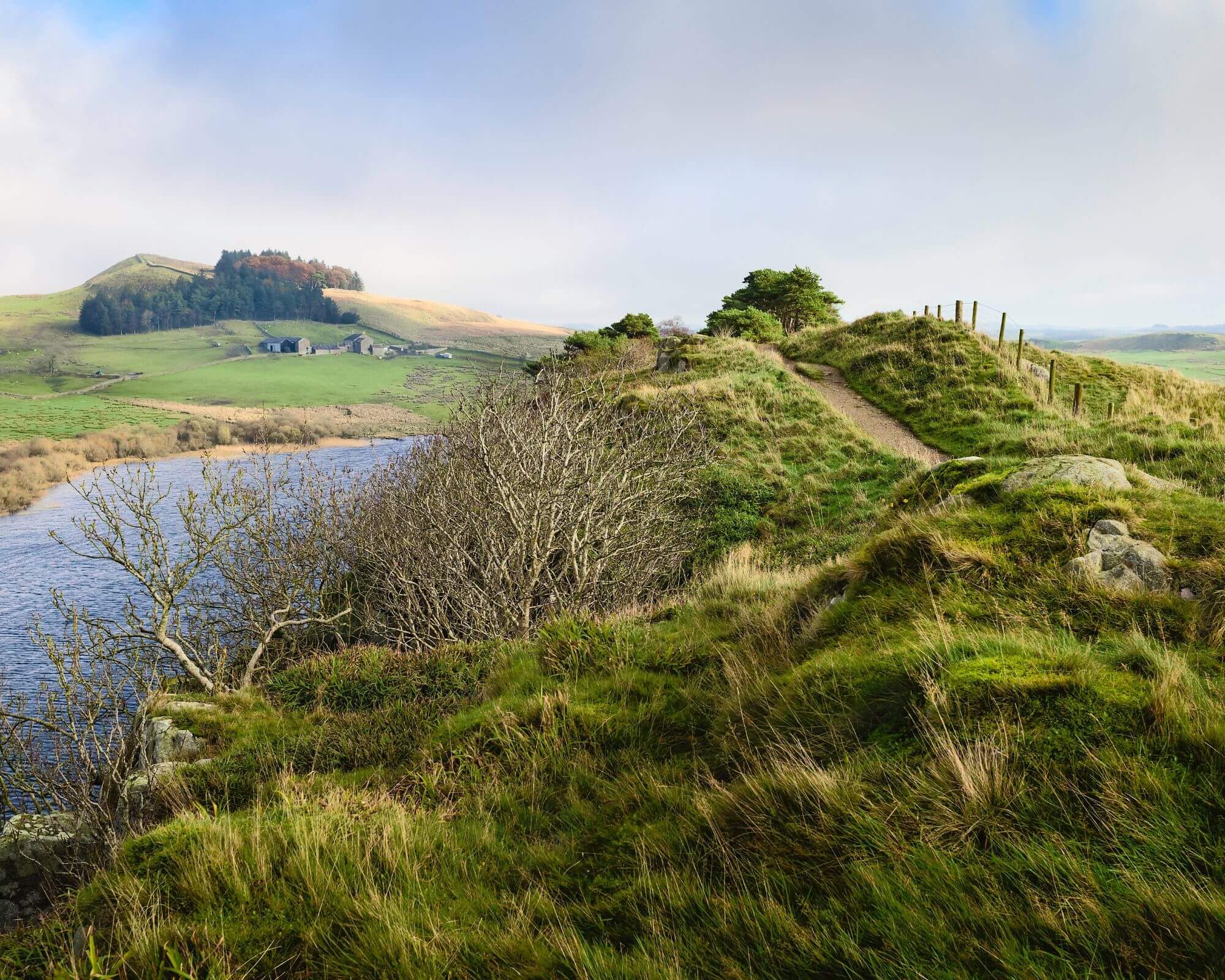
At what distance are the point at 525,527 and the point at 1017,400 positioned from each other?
15.2 m

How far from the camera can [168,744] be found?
24.6 feet

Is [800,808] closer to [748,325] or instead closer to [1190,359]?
[748,325]

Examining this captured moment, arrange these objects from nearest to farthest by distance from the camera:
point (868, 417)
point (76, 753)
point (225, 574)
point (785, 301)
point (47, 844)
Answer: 1. point (47, 844)
2. point (76, 753)
3. point (225, 574)
4. point (868, 417)
5. point (785, 301)

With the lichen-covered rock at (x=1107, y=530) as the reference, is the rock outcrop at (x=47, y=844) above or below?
below

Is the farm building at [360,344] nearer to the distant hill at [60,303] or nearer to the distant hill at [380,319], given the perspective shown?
the distant hill at [380,319]

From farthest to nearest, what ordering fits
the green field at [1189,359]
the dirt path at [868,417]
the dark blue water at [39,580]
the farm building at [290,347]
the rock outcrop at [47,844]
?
the green field at [1189,359] < the farm building at [290,347] < the dark blue water at [39,580] < the dirt path at [868,417] < the rock outcrop at [47,844]

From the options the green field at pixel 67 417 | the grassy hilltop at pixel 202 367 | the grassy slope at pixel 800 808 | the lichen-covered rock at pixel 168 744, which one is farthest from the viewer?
the grassy hilltop at pixel 202 367

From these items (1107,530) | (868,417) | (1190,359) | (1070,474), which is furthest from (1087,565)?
(1190,359)

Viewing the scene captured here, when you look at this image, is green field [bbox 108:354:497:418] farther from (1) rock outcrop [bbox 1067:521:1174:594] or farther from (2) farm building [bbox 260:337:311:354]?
(1) rock outcrop [bbox 1067:521:1174:594]

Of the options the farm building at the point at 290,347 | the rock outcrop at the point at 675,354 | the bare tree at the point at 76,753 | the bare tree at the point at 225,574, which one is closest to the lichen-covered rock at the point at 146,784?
the bare tree at the point at 76,753

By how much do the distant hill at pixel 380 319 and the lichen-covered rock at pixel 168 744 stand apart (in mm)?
108630

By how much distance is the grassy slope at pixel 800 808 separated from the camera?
1.92 metres

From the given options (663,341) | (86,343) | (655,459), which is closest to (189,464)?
(663,341)

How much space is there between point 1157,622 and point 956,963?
2959 mm
